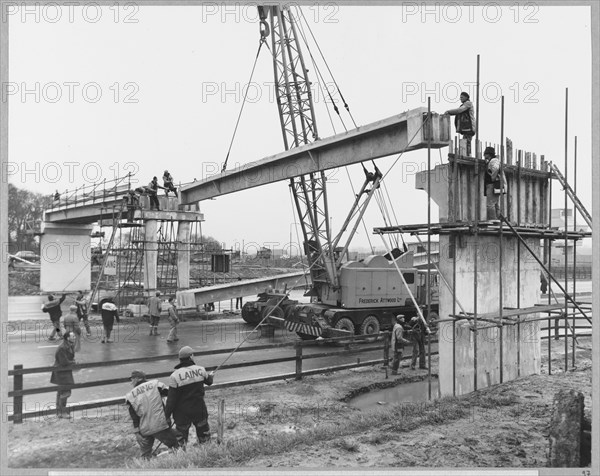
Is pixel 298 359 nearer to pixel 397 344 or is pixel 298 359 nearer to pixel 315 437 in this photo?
pixel 397 344

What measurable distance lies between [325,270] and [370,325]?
2.32 m

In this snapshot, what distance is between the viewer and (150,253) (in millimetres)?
21062

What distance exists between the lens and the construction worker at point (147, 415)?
21.2 ft

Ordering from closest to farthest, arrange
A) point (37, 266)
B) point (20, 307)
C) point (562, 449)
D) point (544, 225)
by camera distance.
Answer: point (562, 449)
point (544, 225)
point (20, 307)
point (37, 266)

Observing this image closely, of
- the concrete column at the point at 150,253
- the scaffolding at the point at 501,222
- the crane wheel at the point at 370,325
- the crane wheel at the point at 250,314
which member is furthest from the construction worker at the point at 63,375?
the concrete column at the point at 150,253

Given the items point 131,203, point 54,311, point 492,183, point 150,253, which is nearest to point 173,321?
point 54,311

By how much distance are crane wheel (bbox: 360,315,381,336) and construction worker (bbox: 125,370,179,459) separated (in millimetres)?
9958

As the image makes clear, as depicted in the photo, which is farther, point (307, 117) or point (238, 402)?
point (307, 117)

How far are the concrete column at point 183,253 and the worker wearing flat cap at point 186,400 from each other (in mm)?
15334

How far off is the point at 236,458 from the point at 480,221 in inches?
246

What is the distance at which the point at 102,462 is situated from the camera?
6664 millimetres
